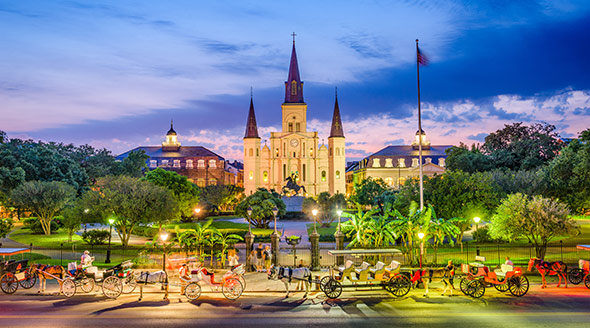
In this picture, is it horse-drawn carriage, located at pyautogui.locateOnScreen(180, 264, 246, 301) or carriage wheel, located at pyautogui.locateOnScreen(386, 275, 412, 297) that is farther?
carriage wheel, located at pyautogui.locateOnScreen(386, 275, 412, 297)

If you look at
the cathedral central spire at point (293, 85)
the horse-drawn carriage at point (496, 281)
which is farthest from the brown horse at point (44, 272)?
the cathedral central spire at point (293, 85)

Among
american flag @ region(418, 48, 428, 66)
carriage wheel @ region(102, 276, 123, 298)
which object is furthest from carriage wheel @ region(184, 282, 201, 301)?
american flag @ region(418, 48, 428, 66)

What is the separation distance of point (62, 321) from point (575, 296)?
17722 millimetres

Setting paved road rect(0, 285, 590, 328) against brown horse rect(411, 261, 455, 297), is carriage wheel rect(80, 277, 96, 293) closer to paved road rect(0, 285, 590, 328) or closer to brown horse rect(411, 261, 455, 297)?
paved road rect(0, 285, 590, 328)

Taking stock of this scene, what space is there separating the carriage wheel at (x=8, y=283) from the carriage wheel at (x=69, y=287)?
2317 millimetres

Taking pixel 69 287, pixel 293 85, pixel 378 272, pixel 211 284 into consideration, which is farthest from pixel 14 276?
pixel 293 85

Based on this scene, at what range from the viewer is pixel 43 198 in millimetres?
38500

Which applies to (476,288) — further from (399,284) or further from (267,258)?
(267,258)

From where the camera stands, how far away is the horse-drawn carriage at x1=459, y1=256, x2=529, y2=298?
47.8 ft

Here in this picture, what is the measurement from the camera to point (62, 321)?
11.9 metres

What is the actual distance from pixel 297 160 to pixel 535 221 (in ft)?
245

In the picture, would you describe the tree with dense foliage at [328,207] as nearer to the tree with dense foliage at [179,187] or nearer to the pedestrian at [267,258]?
the tree with dense foliage at [179,187]

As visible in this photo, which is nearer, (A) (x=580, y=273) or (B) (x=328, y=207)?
(A) (x=580, y=273)

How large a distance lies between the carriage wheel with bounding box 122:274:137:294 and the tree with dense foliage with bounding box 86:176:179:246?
13362mm
